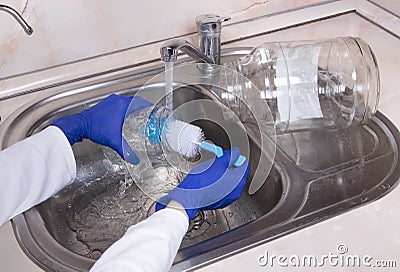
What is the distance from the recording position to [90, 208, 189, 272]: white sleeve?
0.63 m

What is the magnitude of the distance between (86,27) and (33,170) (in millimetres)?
427

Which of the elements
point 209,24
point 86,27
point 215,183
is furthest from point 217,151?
point 86,27

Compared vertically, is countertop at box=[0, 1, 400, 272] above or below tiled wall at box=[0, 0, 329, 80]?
below

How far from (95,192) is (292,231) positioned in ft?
1.56

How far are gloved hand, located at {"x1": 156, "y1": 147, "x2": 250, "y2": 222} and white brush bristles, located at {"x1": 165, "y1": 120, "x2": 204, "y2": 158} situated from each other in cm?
4

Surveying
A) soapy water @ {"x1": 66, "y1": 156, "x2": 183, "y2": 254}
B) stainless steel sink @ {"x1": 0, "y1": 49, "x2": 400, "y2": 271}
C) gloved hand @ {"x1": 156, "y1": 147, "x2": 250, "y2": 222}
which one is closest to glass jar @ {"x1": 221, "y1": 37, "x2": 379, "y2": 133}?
stainless steel sink @ {"x1": 0, "y1": 49, "x2": 400, "y2": 271}

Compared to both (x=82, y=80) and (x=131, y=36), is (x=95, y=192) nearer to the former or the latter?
(x=82, y=80)

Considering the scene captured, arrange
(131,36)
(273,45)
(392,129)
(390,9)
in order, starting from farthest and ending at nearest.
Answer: (390,9) < (131,36) < (273,45) < (392,129)

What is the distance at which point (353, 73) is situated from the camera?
95 cm

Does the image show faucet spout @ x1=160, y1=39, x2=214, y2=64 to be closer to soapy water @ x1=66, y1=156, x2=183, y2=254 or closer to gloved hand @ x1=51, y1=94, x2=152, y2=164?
gloved hand @ x1=51, y1=94, x2=152, y2=164

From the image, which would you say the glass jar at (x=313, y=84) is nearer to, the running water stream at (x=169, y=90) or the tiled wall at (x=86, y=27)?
the running water stream at (x=169, y=90)

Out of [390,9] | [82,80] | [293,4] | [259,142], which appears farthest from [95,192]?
[390,9]

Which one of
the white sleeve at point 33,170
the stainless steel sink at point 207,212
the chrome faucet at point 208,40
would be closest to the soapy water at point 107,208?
the stainless steel sink at point 207,212

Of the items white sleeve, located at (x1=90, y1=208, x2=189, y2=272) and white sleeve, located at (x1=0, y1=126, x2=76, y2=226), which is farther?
white sleeve, located at (x1=0, y1=126, x2=76, y2=226)
